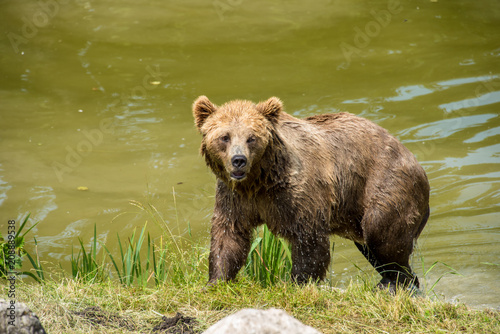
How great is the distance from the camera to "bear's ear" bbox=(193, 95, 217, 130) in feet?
18.1

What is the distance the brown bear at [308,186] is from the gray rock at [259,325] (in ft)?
5.75

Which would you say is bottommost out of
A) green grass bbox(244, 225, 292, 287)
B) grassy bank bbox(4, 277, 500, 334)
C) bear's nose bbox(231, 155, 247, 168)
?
green grass bbox(244, 225, 292, 287)

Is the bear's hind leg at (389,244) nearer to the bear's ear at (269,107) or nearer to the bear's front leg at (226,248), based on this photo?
the bear's front leg at (226,248)

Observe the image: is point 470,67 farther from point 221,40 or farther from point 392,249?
point 392,249

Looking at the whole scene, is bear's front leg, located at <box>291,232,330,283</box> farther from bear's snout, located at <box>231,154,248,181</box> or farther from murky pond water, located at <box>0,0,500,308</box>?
murky pond water, located at <box>0,0,500,308</box>

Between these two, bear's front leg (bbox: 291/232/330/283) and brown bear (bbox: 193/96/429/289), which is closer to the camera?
brown bear (bbox: 193/96/429/289)

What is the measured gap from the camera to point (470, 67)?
42.0ft

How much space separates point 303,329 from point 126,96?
30.4ft

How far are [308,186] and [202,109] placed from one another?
3.69 ft

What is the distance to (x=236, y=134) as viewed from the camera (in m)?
5.22

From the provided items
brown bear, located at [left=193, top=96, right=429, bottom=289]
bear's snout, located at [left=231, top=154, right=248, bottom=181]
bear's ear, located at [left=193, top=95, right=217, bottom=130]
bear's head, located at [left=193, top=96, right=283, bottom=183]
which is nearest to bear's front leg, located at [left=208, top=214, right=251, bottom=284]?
brown bear, located at [left=193, top=96, right=429, bottom=289]

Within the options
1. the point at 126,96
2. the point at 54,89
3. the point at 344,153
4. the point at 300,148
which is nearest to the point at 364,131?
the point at 344,153

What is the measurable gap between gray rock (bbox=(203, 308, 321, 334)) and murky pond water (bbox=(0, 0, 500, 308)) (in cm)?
383

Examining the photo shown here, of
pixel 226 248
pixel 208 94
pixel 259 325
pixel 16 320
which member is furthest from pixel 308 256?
pixel 208 94
